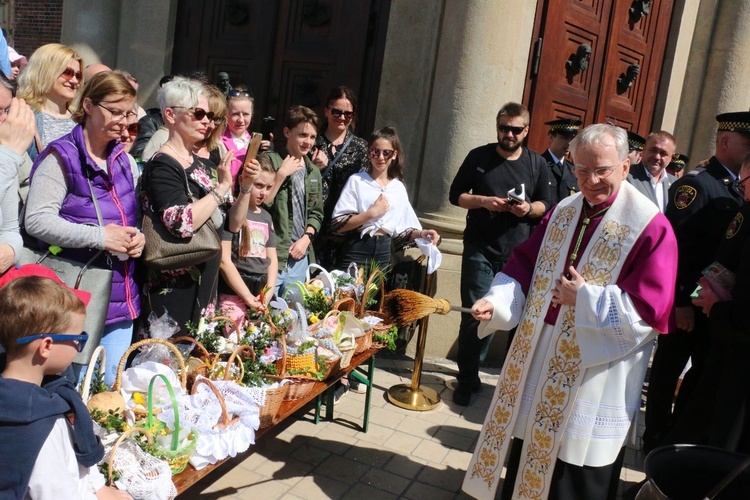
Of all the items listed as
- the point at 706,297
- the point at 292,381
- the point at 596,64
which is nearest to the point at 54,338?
the point at 292,381

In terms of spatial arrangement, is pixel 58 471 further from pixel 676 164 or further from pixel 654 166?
pixel 676 164

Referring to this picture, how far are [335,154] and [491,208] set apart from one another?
139 centimetres

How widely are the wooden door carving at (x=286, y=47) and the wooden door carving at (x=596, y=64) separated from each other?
175 centimetres

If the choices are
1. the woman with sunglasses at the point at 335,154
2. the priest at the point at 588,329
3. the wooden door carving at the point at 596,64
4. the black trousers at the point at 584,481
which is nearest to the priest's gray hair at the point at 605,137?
the priest at the point at 588,329

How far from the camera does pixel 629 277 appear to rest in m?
2.87

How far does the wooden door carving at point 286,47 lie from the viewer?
22.6ft

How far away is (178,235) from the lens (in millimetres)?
3170

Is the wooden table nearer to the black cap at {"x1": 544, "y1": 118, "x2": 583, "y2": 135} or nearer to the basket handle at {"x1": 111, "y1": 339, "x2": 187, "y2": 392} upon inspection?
the basket handle at {"x1": 111, "y1": 339, "x2": 187, "y2": 392}

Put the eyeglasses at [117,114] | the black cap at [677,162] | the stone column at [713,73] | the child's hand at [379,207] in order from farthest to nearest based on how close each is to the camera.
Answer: the stone column at [713,73] < the black cap at [677,162] < the child's hand at [379,207] < the eyeglasses at [117,114]

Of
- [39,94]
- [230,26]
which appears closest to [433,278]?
[39,94]

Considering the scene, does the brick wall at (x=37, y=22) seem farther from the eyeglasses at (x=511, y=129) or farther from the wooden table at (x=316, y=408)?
the eyeglasses at (x=511, y=129)

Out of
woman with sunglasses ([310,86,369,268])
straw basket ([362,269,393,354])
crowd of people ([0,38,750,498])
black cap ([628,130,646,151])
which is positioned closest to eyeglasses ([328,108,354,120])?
woman with sunglasses ([310,86,369,268])

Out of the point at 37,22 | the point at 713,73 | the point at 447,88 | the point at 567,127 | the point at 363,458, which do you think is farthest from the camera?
the point at 37,22

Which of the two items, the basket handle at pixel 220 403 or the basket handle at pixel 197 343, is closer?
the basket handle at pixel 220 403
